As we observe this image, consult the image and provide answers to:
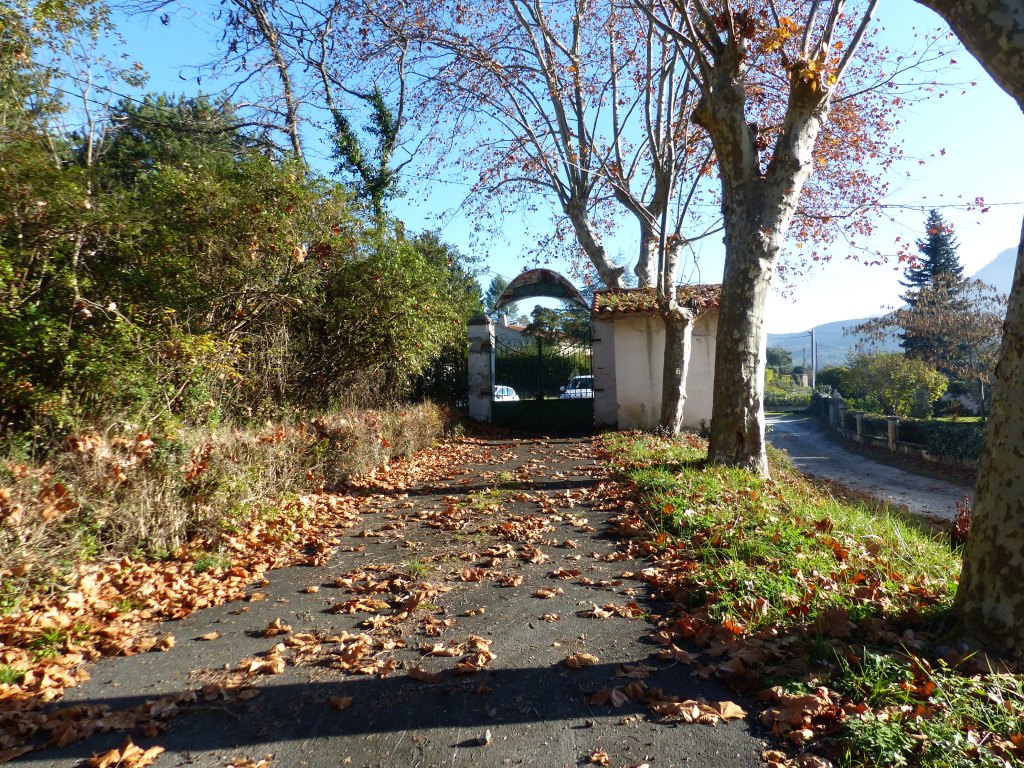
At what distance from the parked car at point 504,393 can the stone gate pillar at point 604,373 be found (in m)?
2.15

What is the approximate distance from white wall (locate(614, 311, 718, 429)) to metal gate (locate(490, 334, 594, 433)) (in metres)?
0.84

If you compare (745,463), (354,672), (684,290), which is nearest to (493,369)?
(684,290)

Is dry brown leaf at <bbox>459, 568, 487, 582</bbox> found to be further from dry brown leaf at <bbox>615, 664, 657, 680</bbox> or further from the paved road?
the paved road

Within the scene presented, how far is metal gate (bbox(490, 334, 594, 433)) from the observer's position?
16.4 m

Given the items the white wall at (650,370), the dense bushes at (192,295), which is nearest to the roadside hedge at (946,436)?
the white wall at (650,370)

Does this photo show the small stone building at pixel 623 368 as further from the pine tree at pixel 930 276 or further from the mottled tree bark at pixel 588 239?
the pine tree at pixel 930 276

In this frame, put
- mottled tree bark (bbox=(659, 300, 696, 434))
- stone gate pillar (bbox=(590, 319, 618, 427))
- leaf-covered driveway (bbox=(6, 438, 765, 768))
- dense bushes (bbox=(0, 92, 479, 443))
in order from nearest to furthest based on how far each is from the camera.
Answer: leaf-covered driveway (bbox=(6, 438, 765, 768)), dense bushes (bbox=(0, 92, 479, 443)), mottled tree bark (bbox=(659, 300, 696, 434)), stone gate pillar (bbox=(590, 319, 618, 427))

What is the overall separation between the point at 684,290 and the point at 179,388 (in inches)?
482

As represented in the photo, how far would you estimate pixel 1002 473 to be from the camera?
3.51m

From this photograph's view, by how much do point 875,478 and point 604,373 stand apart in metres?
→ 8.74

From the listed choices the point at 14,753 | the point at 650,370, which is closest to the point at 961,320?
the point at 650,370

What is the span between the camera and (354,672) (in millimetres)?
3697

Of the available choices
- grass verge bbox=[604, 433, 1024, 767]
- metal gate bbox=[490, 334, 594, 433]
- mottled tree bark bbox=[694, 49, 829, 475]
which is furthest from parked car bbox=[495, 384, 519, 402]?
grass verge bbox=[604, 433, 1024, 767]

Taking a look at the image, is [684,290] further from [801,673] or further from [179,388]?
[801,673]
